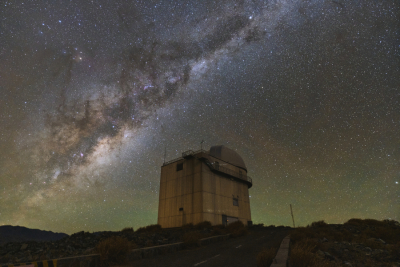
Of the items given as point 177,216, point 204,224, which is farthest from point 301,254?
point 177,216

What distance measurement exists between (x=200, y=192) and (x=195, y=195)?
2.84 ft

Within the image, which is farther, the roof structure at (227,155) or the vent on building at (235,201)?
the roof structure at (227,155)

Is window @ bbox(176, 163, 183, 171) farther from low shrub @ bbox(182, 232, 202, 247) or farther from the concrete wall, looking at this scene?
low shrub @ bbox(182, 232, 202, 247)

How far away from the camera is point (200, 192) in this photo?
94.9 feet

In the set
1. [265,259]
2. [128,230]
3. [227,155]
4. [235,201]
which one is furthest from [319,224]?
[265,259]

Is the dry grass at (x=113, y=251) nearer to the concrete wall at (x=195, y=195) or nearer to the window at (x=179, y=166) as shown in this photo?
the concrete wall at (x=195, y=195)

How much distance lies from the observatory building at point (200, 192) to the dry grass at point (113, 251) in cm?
2105

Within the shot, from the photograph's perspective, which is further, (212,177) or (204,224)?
(212,177)

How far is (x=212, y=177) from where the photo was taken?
31172 millimetres

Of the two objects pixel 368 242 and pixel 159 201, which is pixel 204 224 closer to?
pixel 159 201

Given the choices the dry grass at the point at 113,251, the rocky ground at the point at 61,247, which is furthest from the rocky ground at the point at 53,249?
the dry grass at the point at 113,251

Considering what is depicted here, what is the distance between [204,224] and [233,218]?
25.4 feet

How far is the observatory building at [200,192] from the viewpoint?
2902cm

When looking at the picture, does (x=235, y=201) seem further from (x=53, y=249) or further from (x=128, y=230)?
(x=53, y=249)
